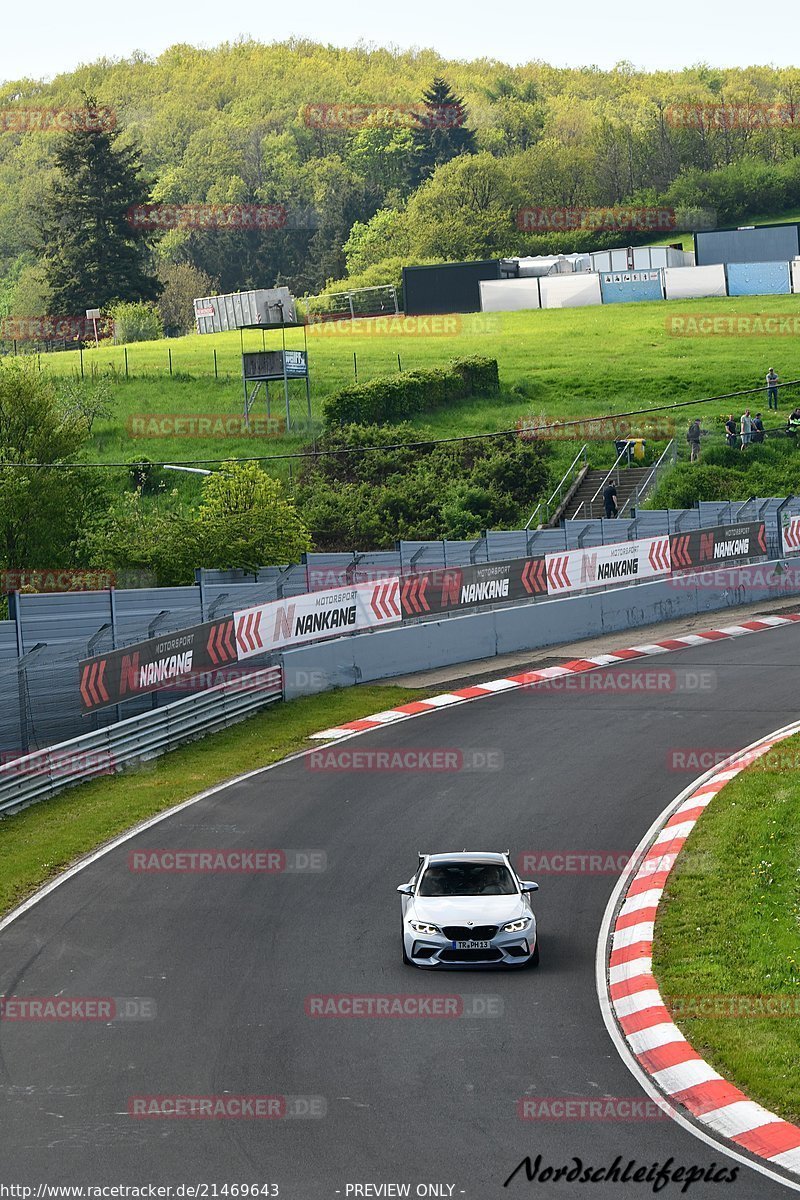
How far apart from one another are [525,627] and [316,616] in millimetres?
5993

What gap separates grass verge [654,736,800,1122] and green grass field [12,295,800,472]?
42920mm

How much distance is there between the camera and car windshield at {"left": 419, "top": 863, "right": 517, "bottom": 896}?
592 inches

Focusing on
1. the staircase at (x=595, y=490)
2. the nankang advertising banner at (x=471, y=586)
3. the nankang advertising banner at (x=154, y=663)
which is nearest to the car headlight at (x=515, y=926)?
the nankang advertising banner at (x=154, y=663)

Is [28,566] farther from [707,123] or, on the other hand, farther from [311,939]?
[707,123]

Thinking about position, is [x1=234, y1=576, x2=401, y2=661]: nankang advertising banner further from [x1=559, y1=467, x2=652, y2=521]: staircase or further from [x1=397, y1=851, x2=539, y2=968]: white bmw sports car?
[x1=559, y1=467, x2=652, y2=521]: staircase

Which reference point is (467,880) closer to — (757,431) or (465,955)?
(465,955)

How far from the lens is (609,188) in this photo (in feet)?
502

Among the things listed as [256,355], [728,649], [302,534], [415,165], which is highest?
[415,165]

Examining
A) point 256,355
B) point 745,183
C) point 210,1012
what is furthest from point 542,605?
point 745,183

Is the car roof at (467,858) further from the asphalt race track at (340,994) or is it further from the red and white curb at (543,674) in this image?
the red and white curb at (543,674)

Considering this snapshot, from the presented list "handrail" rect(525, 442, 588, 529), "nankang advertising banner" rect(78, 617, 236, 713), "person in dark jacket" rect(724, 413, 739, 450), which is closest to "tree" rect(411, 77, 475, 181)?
"handrail" rect(525, 442, 588, 529)

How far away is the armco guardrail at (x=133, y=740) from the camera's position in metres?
22.3

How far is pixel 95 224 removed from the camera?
361ft

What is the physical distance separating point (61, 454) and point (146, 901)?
31.2 m
